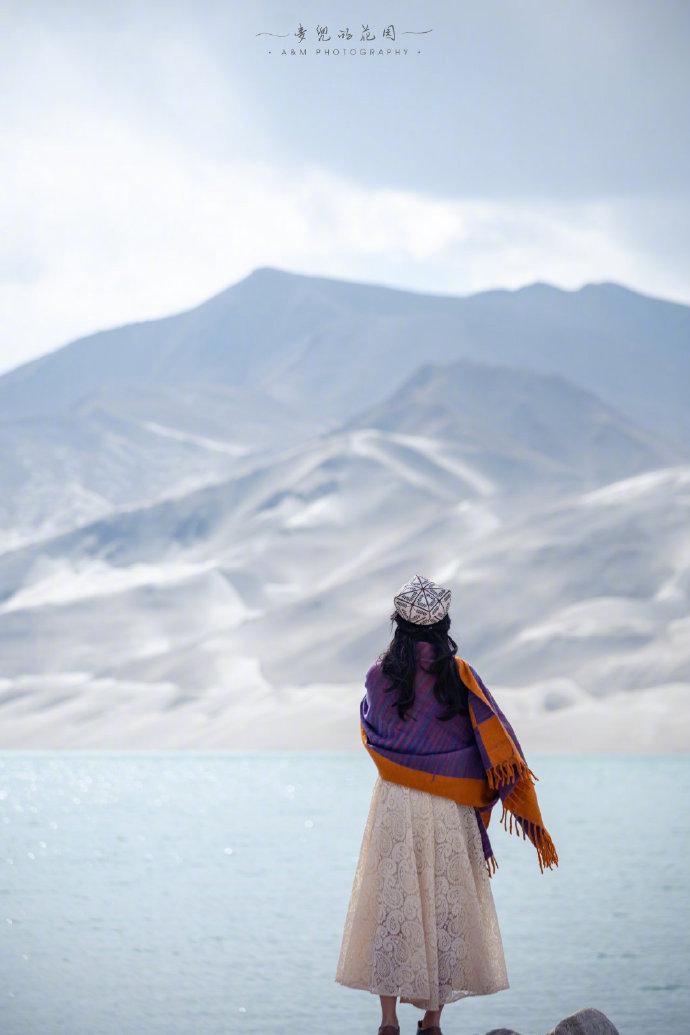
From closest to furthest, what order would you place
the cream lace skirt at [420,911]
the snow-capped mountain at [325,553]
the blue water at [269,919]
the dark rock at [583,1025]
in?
1. the cream lace skirt at [420,911]
2. the dark rock at [583,1025]
3. the blue water at [269,919]
4. the snow-capped mountain at [325,553]

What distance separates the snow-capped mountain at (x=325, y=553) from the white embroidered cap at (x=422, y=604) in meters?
28.8

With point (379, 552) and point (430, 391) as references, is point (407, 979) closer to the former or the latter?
point (379, 552)

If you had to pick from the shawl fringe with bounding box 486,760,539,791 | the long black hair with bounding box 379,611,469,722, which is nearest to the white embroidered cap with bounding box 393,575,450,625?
the long black hair with bounding box 379,611,469,722

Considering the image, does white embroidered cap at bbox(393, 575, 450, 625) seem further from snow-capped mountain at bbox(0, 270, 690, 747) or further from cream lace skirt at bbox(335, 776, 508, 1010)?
snow-capped mountain at bbox(0, 270, 690, 747)

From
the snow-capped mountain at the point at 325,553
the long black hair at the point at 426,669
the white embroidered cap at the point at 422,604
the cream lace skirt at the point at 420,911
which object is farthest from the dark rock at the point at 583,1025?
the snow-capped mountain at the point at 325,553

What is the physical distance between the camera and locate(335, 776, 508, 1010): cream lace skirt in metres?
3.13

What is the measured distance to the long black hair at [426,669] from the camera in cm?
316

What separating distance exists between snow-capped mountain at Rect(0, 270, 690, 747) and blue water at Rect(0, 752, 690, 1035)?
61.9ft

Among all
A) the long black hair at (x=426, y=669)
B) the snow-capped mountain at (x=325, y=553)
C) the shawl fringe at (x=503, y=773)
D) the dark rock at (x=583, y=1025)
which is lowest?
the dark rock at (x=583, y=1025)

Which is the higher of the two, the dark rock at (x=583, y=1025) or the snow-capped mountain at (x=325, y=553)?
the snow-capped mountain at (x=325, y=553)

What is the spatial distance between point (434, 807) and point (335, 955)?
149 inches

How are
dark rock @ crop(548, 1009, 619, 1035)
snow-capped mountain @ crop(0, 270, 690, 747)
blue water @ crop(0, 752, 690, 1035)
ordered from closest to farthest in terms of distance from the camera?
dark rock @ crop(548, 1009, 619, 1035) < blue water @ crop(0, 752, 690, 1035) < snow-capped mountain @ crop(0, 270, 690, 747)

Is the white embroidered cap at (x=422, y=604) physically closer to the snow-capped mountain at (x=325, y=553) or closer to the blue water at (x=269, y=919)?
the blue water at (x=269, y=919)

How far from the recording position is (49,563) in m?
50.8
